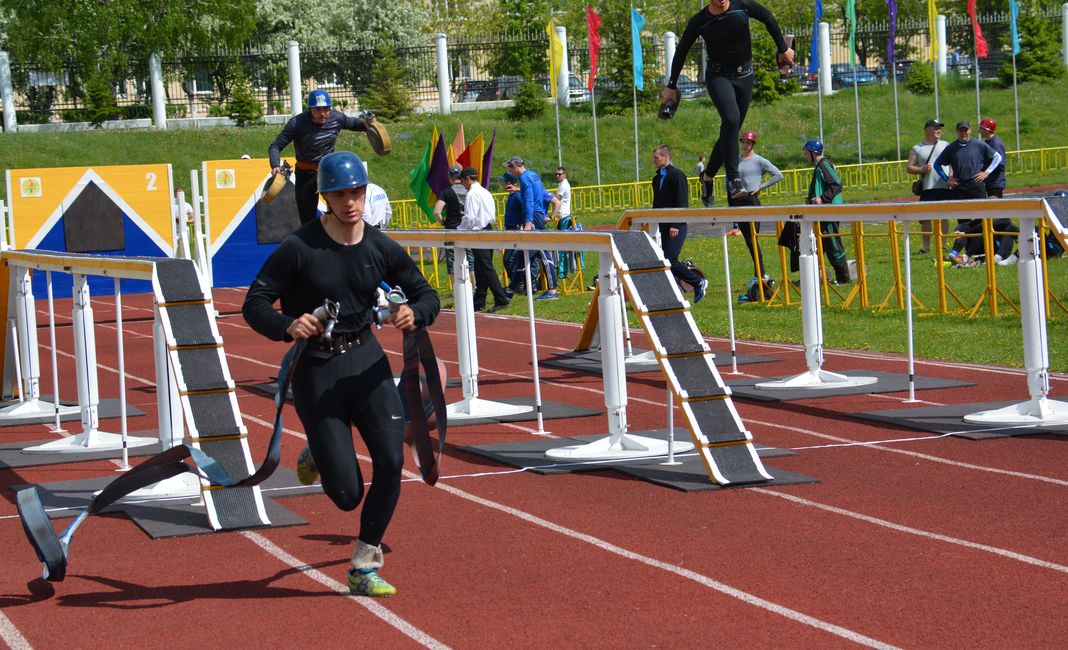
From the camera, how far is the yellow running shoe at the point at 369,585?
260 inches

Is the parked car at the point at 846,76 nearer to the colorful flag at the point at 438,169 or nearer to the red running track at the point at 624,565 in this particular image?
the colorful flag at the point at 438,169

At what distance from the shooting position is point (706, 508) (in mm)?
8406

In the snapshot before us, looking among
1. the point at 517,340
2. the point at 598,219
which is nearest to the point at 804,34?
the point at 598,219

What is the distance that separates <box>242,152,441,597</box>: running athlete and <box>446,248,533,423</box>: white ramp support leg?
17.3 ft

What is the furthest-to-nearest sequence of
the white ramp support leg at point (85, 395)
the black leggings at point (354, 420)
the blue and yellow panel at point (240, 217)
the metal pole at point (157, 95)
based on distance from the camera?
1. the metal pole at point (157, 95)
2. the blue and yellow panel at point (240, 217)
3. the white ramp support leg at point (85, 395)
4. the black leggings at point (354, 420)

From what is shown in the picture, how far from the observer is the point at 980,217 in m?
10.8

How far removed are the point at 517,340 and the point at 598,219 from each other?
22619 mm

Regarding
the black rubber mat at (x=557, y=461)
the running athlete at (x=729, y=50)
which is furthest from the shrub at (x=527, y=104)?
the black rubber mat at (x=557, y=461)

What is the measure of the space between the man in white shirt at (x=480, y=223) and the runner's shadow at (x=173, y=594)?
44.6 feet

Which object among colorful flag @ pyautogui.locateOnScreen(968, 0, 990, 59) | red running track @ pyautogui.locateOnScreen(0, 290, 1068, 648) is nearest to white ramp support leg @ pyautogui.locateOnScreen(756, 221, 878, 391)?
red running track @ pyautogui.locateOnScreen(0, 290, 1068, 648)

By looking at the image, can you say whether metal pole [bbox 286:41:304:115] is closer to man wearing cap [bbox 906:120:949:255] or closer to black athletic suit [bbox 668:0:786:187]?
man wearing cap [bbox 906:120:949:255]

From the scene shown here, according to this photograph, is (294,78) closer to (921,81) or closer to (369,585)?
(921,81)

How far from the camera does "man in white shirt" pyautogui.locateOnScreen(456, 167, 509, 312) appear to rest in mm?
20984

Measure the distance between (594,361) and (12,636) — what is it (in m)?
9.74
